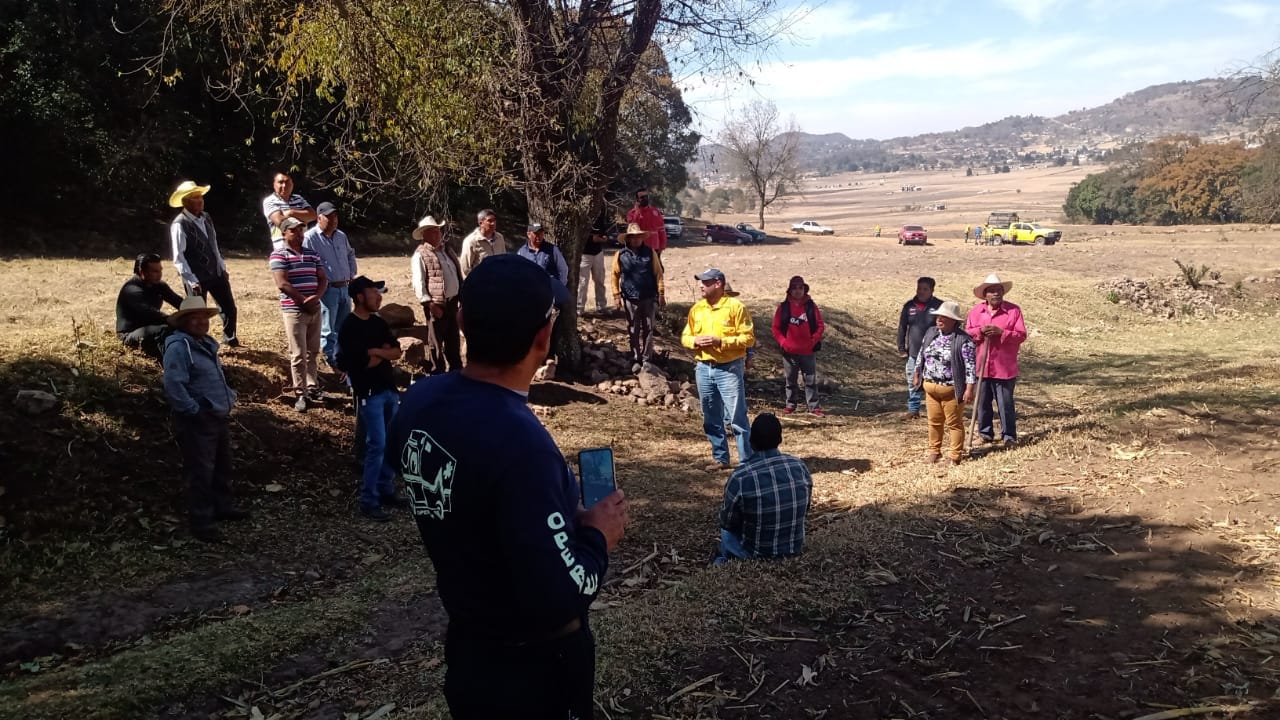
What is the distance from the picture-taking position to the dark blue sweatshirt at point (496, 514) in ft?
6.42

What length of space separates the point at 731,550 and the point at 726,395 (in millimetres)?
2510

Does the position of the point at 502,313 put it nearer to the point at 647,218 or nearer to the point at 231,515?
the point at 231,515

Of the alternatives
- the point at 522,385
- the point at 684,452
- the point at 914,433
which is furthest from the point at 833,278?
the point at 522,385

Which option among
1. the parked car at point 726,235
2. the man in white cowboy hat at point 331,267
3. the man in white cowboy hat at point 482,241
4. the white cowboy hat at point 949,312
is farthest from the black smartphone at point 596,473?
the parked car at point 726,235

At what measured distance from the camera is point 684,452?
31.2 feet

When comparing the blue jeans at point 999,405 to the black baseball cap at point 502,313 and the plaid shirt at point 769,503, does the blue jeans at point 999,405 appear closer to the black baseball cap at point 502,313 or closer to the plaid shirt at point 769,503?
the plaid shirt at point 769,503

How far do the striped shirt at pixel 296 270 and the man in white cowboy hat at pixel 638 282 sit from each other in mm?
4052

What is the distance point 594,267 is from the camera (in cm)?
1384

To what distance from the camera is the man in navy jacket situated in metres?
1.97

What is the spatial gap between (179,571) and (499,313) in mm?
5143

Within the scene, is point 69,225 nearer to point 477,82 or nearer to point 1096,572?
point 477,82

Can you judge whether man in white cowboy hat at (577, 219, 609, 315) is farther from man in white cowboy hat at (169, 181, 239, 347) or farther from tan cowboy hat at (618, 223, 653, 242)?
man in white cowboy hat at (169, 181, 239, 347)

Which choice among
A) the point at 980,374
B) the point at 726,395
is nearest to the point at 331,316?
the point at 726,395

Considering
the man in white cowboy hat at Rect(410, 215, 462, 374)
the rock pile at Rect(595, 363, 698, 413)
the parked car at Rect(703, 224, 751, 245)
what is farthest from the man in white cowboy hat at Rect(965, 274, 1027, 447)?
the parked car at Rect(703, 224, 751, 245)
